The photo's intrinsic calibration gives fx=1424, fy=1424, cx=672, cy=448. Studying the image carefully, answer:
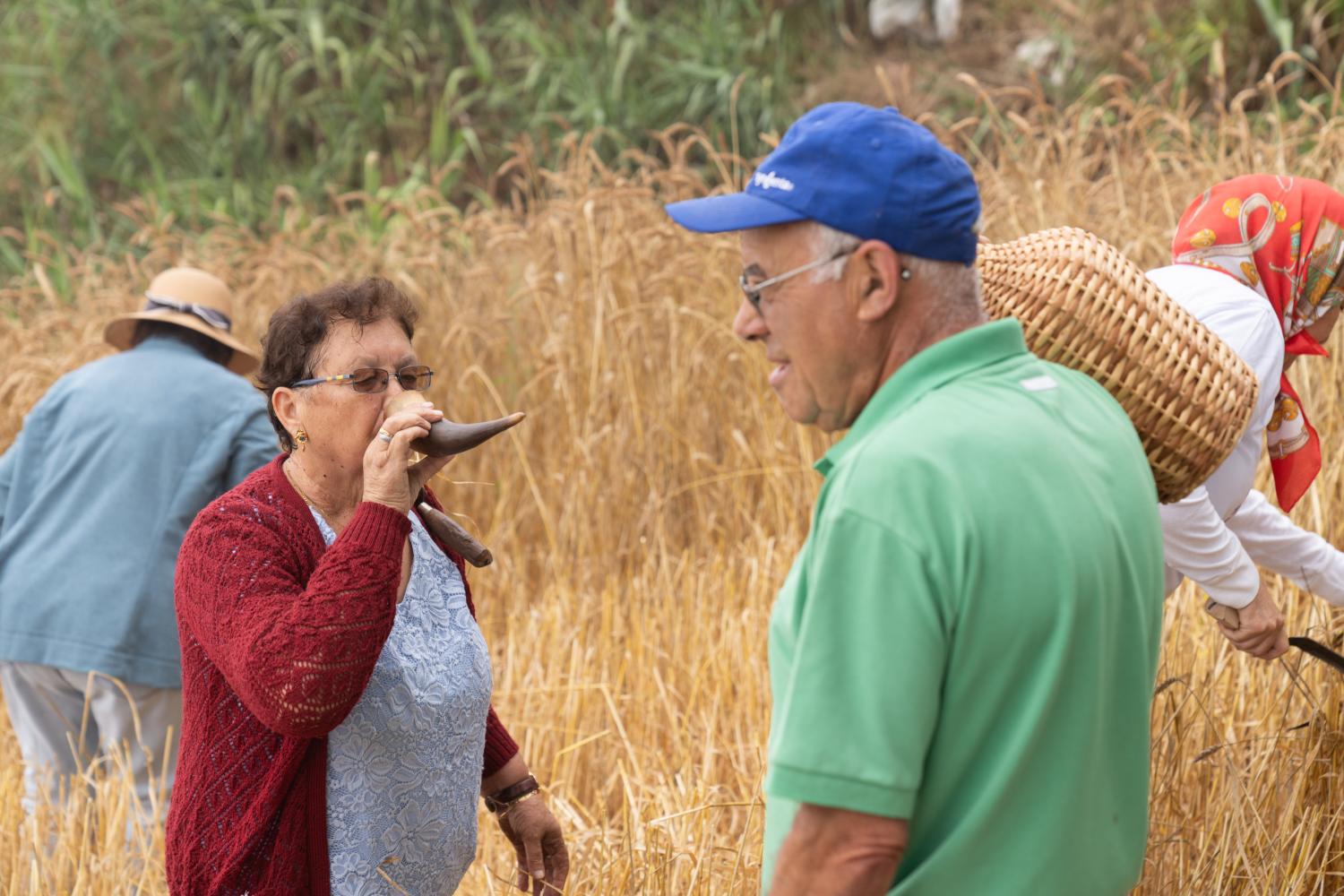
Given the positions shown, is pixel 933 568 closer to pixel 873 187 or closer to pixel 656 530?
pixel 873 187

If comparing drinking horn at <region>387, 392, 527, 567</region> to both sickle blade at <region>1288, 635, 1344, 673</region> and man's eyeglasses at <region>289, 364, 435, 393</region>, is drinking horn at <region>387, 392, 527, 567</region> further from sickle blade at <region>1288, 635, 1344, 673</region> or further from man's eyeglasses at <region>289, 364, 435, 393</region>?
sickle blade at <region>1288, 635, 1344, 673</region>

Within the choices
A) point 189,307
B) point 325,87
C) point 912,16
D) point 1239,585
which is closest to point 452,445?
point 1239,585

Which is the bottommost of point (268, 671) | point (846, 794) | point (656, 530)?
point (656, 530)

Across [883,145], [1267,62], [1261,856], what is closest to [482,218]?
[1261,856]

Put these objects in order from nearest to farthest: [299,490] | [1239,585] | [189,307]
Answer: [299,490], [1239,585], [189,307]

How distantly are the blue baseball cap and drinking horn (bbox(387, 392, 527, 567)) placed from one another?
0.59 metres

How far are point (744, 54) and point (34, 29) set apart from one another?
6.01 metres

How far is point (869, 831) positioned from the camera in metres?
1.39

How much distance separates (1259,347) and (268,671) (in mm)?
1761

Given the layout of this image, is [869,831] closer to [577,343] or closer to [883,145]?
[883,145]

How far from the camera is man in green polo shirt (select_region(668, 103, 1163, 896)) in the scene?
54.5 inches

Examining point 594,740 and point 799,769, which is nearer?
point 799,769

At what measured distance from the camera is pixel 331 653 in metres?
1.93

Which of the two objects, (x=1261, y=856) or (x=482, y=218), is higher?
(x=482, y=218)
